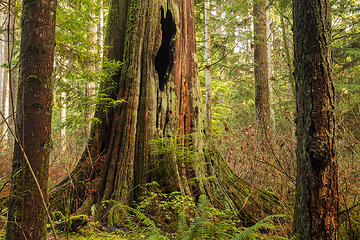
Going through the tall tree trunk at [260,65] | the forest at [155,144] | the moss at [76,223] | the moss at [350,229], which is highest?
the tall tree trunk at [260,65]

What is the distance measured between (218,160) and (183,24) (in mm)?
2937

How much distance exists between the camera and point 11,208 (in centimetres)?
238

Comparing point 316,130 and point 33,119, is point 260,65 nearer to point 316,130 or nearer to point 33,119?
point 316,130

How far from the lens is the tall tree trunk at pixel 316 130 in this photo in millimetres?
2225

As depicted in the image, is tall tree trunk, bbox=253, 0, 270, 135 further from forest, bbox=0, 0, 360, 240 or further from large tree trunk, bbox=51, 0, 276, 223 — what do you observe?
large tree trunk, bbox=51, 0, 276, 223

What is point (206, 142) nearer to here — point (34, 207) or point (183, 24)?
point (183, 24)

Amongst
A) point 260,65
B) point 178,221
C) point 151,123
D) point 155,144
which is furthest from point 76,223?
point 260,65

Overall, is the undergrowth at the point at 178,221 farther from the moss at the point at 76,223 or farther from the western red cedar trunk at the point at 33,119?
the western red cedar trunk at the point at 33,119

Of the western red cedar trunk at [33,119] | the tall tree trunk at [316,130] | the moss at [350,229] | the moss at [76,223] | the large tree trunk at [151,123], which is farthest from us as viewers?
the large tree trunk at [151,123]

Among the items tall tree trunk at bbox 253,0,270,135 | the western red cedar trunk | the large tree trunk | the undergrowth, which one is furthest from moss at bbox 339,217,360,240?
tall tree trunk at bbox 253,0,270,135

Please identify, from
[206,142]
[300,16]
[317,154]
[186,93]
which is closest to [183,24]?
[186,93]

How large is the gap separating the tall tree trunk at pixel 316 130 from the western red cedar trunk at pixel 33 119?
2.44 metres

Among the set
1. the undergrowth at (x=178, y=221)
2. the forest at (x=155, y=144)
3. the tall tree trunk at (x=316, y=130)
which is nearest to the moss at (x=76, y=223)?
the forest at (x=155, y=144)

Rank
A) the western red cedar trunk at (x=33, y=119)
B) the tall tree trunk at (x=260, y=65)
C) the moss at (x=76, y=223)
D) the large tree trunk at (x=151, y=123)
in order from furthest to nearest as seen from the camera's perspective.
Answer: the tall tree trunk at (x=260, y=65) < the large tree trunk at (x=151, y=123) < the moss at (x=76, y=223) < the western red cedar trunk at (x=33, y=119)
